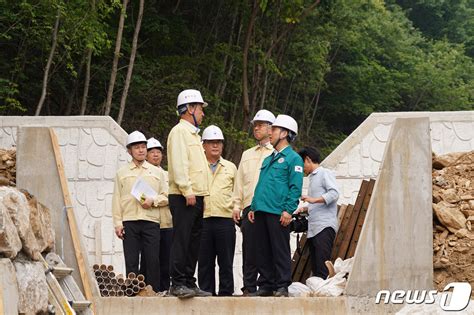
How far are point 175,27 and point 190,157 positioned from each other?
17698mm

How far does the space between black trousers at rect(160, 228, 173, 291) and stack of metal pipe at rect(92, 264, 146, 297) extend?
3.74 ft

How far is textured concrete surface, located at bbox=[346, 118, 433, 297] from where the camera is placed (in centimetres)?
1230

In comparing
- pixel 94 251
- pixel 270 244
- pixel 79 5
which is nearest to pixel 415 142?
pixel 270 244

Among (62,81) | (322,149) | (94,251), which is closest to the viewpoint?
(94,251)

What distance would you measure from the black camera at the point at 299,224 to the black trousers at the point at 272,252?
2.58ft

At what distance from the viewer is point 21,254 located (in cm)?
1094

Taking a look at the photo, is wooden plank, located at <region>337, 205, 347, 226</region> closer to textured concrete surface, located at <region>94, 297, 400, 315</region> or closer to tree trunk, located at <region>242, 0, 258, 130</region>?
textured concrete surface, located at <region>94, 297, 400, 315</region>

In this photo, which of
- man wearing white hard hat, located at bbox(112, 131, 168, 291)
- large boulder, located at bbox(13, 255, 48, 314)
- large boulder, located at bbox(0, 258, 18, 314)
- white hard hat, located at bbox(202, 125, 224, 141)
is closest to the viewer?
large boulder, located at bbox(0, 258, 18, 314)

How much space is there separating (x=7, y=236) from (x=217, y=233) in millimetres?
3446

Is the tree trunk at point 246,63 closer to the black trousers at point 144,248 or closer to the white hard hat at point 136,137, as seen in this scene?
the white hard hat at point 136,137

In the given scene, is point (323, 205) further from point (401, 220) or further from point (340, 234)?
point (401, 220)

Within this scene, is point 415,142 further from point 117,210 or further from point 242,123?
point 242,123

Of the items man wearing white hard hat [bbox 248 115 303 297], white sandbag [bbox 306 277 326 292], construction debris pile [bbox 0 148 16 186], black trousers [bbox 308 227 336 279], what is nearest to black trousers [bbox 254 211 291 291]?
man wearing white hard hat [bbox 248 115 303 297]

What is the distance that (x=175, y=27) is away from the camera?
2956cm
